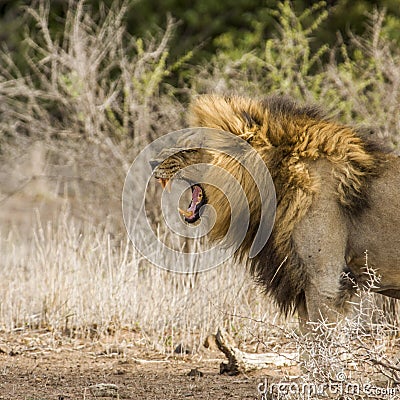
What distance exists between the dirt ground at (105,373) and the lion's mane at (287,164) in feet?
2.43

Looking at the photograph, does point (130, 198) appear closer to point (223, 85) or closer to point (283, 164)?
point (223, 85)

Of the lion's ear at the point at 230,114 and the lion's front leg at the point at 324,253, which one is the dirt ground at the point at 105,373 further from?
the lion's ear at the point at 230,114

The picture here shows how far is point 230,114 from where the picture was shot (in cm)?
514

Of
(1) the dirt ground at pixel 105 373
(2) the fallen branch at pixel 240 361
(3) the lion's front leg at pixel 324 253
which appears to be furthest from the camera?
(2) the fallen branch at pixel 240 361

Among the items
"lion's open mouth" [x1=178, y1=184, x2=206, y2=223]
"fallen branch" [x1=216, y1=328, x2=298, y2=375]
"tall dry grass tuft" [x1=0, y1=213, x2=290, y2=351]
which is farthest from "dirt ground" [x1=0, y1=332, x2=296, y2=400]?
"lion's open mouth" [x1=178, y1=184, x2=206, y2=223]

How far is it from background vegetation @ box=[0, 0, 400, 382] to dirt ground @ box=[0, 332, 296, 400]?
0.78ft

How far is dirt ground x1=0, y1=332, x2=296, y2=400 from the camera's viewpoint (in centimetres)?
509

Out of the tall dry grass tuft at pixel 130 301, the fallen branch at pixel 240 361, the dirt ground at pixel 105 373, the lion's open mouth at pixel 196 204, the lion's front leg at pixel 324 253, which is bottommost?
the dirt ground at pixel 105 373

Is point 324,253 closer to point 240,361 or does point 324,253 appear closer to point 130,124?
point 240,361

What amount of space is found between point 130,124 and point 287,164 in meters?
5.88

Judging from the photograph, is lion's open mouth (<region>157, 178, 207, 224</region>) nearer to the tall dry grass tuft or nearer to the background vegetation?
the background vegetation

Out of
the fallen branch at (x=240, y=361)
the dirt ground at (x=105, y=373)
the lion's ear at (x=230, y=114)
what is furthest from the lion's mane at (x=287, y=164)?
the dirt ground at (x=105, y=373)

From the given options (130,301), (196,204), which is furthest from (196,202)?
(130,301)

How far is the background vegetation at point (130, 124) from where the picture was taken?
6.97 m
